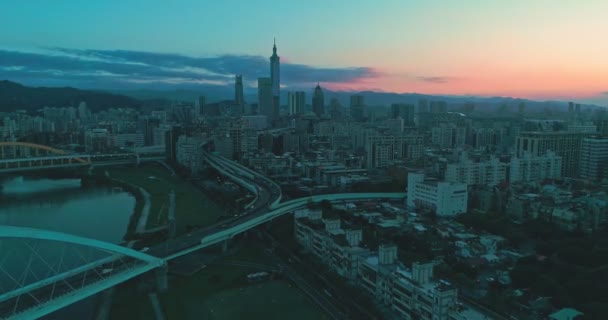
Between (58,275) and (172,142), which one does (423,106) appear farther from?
(58,275)

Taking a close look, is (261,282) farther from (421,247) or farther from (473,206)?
(473,206)

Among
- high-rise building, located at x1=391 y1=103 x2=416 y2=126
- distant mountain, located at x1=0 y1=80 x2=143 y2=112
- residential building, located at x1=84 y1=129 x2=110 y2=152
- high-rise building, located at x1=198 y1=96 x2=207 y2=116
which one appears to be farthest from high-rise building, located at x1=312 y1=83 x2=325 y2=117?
residential building, located at x1=84 y1=129 x2=110 y2=152

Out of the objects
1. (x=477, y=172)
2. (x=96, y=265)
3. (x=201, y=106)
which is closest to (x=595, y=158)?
(x=477, y=172)

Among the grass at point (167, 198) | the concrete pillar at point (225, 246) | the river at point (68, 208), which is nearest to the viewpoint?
the concrete pillar at point (225, 246)

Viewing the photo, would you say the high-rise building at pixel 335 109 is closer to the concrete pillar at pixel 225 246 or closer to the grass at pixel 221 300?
the concrete pillar at pixel 225 246

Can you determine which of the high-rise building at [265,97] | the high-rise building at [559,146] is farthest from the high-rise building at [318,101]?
the high-rise building at [559,146]

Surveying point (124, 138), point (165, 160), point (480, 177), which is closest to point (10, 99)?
point (124, 138)
